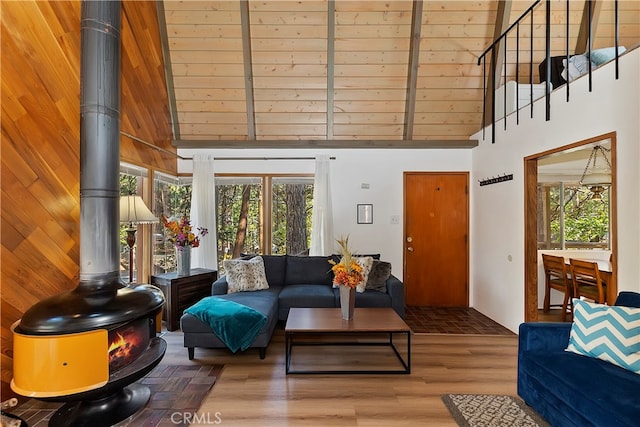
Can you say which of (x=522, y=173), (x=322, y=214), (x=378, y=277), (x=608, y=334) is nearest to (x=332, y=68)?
(x=322, y=214)

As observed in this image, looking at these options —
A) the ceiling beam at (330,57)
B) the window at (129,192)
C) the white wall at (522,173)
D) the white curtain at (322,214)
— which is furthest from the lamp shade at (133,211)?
the white wall at (522,173)

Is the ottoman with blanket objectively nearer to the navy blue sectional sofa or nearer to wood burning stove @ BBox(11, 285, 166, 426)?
wood burning stove @ BBox(11, 285, 166, 426)

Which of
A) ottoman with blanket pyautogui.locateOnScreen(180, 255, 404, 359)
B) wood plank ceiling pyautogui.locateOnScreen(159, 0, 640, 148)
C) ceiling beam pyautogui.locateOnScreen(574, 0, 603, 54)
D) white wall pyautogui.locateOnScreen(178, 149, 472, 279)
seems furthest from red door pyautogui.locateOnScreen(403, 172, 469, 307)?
ceiling beam pyautogui.locateOnScreen(574, 0, 603, 54)

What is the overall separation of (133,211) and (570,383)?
343 cm

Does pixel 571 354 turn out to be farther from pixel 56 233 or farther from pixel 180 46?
pixel 180 46

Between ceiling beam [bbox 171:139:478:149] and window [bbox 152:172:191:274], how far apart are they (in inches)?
22.7

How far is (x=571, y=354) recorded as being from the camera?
201 cm

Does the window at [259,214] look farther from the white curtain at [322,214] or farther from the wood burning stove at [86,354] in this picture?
the wood burning stove at [86,354]

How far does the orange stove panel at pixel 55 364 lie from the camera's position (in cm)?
175

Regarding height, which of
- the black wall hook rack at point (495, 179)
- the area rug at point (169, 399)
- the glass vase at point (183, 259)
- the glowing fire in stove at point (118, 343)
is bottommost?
the area rug at point (169, 399)

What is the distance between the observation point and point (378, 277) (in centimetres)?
375

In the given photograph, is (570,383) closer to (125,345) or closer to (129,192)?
(125,345)

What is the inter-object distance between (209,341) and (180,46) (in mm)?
3562

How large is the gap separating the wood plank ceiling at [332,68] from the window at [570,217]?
6.99 feet
